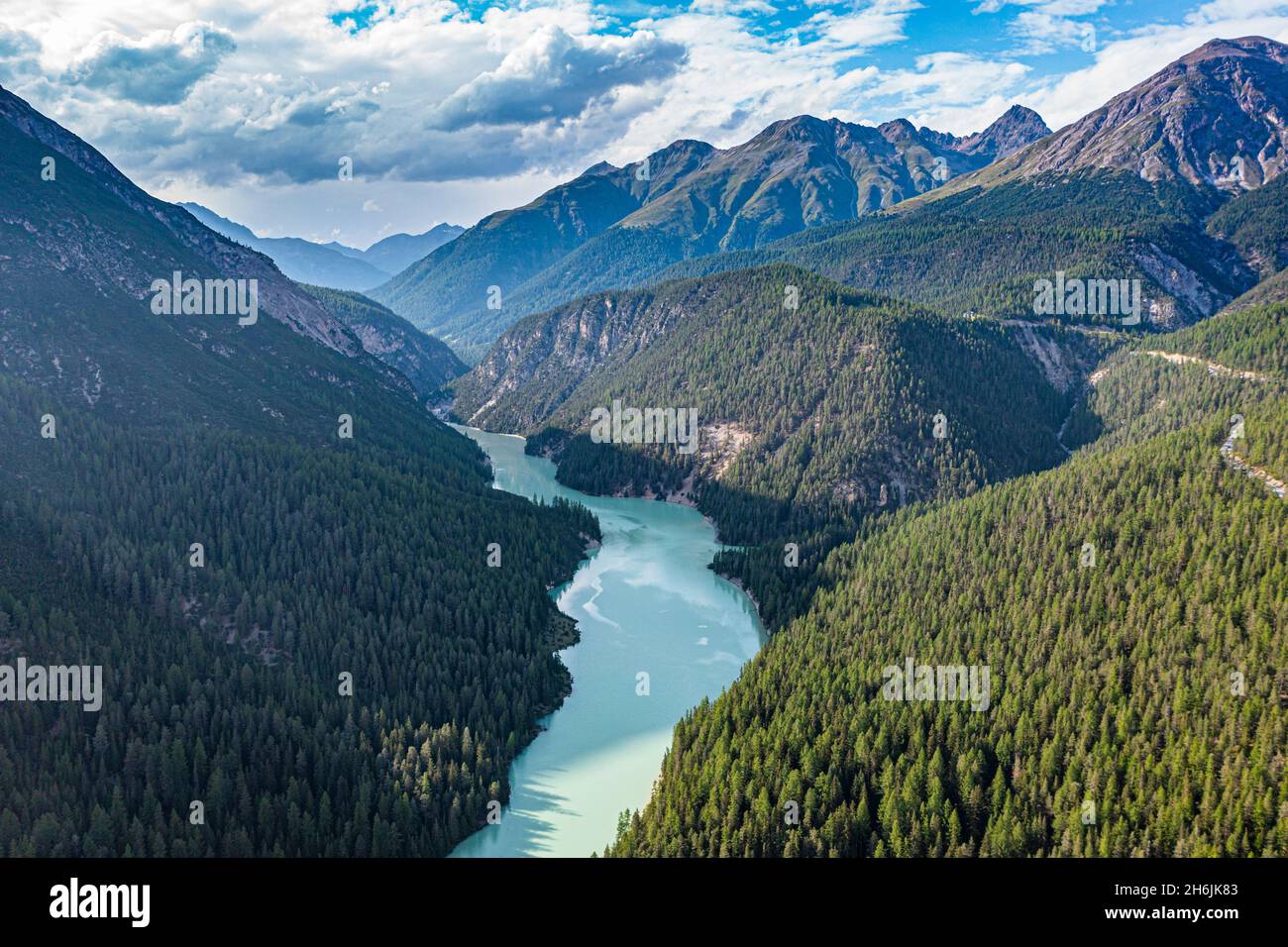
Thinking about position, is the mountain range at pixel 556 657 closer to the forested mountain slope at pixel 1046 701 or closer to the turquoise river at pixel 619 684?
the forested mountain slope at pixel 1046 701

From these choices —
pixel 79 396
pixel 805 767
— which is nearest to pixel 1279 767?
pixel 805 767

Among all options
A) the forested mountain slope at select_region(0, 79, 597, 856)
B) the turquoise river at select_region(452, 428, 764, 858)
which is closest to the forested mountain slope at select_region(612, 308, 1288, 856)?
the turquoise river at select_region(452, 428, 764, 858)

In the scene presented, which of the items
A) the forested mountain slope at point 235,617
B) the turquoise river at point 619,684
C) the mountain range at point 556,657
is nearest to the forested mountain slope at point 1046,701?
the mountain range at point 556,657

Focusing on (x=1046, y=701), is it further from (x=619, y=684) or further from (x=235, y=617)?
(x=235, y=617)

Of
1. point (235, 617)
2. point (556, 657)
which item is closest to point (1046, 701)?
point (556, 657)

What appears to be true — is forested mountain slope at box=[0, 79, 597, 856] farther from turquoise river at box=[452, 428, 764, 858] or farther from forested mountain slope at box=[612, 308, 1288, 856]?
forested mountain slope at box=[612, 308, 1288, 856]
